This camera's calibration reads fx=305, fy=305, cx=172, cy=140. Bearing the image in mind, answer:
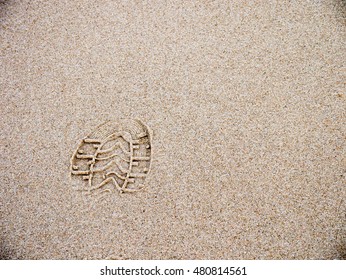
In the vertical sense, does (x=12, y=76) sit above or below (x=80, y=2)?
below

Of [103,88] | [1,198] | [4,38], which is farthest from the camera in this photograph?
[4,38]

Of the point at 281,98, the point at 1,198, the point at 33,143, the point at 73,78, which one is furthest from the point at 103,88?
the point at 281,98

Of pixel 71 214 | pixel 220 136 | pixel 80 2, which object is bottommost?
pixel 71 214

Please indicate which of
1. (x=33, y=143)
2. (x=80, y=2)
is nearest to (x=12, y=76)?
(x=33, y=143)

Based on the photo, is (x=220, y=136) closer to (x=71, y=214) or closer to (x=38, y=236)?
(x=71, y=214)

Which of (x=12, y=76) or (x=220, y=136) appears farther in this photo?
(x=12, y=76)

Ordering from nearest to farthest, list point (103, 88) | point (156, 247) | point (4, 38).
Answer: point (156, 247) → point (103, 88) → point (4, 38)

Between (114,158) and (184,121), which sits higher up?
(184,121)

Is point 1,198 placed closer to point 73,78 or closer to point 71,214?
point 71,214
